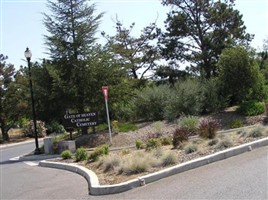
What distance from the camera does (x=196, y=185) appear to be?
308 inches

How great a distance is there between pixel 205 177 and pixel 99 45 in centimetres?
1433

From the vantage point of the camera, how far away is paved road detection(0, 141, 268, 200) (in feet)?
→ 23.3

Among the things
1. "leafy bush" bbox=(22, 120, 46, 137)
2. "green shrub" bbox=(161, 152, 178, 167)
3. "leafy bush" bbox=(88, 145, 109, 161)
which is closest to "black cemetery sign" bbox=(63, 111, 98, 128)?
"leafy bush" bbox=(88, 145, 109, 161)

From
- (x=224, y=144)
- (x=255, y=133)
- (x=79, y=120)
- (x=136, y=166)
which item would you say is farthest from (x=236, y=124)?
(x=136, y=166)

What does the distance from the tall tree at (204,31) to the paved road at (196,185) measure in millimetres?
23931

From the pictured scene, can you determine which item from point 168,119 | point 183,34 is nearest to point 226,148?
point 168,119

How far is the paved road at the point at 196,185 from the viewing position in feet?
23.3

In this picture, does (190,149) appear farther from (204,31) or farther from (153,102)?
(204,31)

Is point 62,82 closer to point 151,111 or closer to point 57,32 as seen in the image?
point 57,32

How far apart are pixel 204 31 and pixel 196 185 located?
28264mm

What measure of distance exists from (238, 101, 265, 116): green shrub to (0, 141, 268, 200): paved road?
10.8m

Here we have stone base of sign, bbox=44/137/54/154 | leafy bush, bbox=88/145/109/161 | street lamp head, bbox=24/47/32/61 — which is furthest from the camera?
street lamp head, bbox=24/47/32/61

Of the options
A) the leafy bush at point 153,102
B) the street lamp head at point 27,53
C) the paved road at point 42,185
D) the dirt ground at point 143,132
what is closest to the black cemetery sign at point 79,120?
the dirt ground at point 143,132

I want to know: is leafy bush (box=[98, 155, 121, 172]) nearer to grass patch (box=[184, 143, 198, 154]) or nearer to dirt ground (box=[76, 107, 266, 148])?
grass patch (box=[184, 143, 198, 154])
